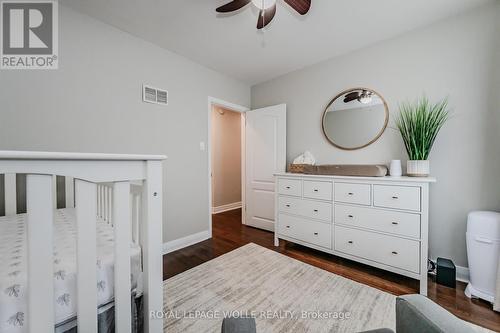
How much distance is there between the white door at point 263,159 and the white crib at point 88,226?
2.32 meters

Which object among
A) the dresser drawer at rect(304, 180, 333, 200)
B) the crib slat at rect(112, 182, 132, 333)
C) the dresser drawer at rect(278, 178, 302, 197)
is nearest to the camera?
the crib slat at rect(112, 182, 132, 333)

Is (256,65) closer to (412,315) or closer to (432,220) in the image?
(432,220)

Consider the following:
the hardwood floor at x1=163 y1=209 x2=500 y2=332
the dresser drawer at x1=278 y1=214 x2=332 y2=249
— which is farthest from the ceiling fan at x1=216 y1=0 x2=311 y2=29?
the hardwood floor at x1=163 y1=209 x2=500 y2=332

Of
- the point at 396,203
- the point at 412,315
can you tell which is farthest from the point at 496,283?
the point at 412,315

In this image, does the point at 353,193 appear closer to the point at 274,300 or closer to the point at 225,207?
the point at 274,300

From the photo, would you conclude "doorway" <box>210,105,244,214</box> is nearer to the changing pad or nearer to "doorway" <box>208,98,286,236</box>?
"doorway" <box>208,98,286,236</box>

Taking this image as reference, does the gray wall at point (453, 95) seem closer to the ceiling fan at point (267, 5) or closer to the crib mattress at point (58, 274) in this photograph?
the ceiling fan at point (267, 5)

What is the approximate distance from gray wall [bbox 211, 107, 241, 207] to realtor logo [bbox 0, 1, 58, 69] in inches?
105

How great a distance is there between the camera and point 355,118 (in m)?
2.40

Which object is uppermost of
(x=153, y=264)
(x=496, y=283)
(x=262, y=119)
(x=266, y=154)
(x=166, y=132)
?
(x=262, y=119)

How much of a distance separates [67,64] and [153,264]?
196cm

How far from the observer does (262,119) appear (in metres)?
3.20

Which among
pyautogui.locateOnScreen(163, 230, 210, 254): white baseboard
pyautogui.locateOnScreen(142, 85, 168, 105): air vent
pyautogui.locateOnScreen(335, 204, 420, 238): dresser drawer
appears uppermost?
pyautogui.locateOnScreen(142, 85, 168, 105): air vent

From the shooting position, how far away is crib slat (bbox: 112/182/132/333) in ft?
2.54
